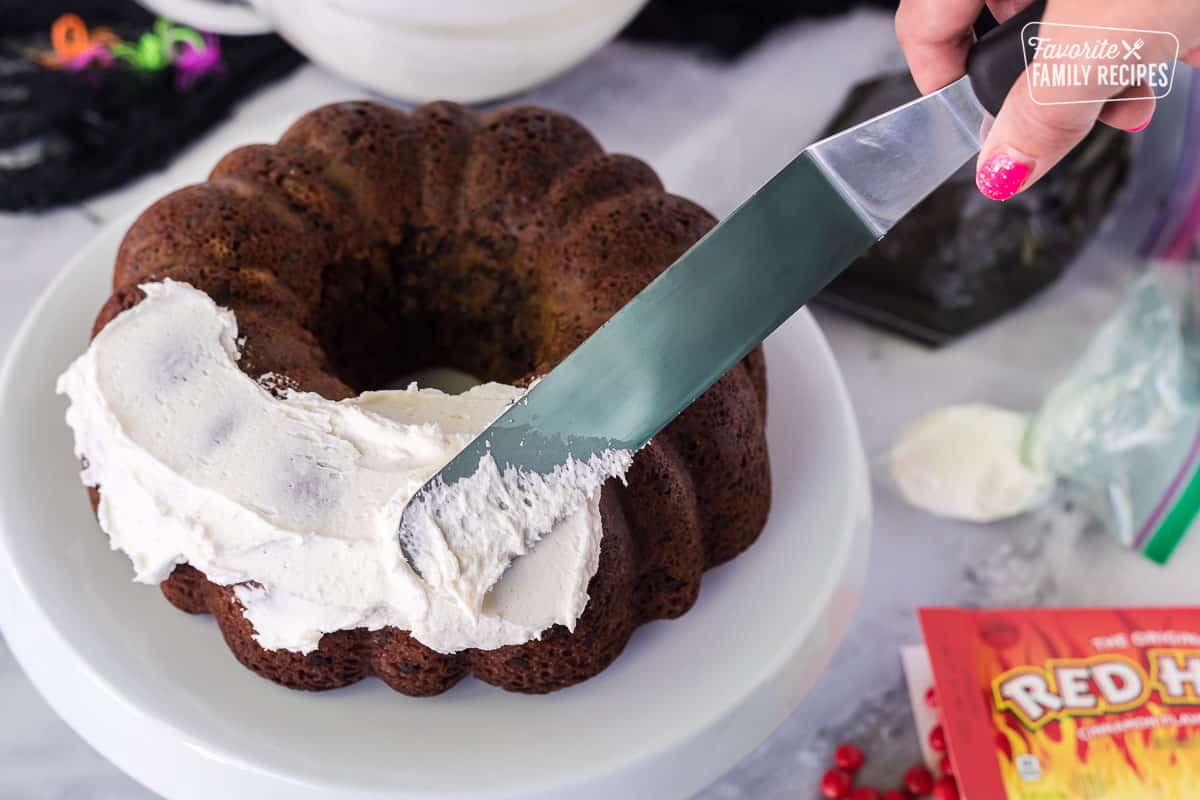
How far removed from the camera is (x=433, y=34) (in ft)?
4.45

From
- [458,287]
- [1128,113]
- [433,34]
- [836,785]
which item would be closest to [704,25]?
[433,34]

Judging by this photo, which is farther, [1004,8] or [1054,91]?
[1004,8]

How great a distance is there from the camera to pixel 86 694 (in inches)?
37.4

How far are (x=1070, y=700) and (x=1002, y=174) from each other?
55 centimetres

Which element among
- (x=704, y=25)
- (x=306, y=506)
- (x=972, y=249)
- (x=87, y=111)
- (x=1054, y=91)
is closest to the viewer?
(x=1054, y=91)

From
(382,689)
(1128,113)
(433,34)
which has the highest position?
(1128,113)

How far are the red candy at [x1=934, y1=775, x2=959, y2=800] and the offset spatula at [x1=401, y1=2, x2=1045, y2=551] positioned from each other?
1.66 ft

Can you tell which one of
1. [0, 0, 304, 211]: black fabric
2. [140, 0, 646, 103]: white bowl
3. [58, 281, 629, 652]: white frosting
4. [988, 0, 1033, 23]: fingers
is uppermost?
[988, 0, 1033, 23]: fingers

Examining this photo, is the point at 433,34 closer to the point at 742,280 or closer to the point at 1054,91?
the point at 742,280

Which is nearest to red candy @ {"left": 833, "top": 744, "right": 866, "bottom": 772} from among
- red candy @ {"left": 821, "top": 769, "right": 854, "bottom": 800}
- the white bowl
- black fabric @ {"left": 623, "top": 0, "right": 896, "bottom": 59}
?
red candy @ {"left": 821, "top": 769, "right": 854, "bottom": 800}

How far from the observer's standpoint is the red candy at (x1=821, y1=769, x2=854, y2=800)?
112cm

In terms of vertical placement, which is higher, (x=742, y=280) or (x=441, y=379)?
(x=742, y=280)

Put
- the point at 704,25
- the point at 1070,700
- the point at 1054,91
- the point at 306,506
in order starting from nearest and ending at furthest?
1. the point at 1054,91
2. the point at 306,506
3. the point at 1070,700
4. the point at 704,25

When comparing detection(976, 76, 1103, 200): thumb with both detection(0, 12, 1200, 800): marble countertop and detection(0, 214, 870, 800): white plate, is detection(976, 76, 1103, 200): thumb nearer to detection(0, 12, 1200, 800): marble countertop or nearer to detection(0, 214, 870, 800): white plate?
detection(0, 214, 870, 800): white plate
